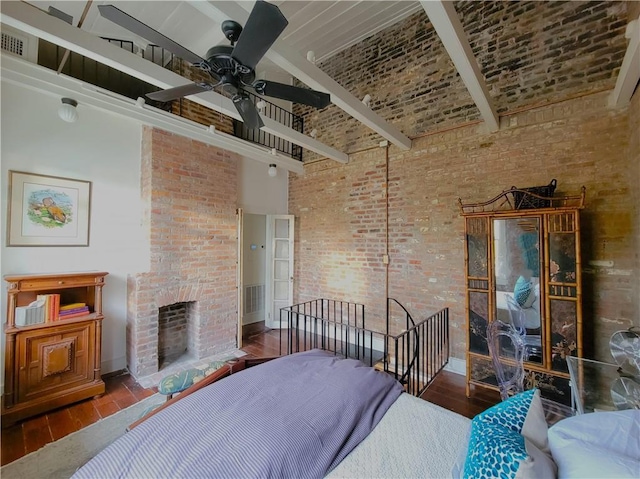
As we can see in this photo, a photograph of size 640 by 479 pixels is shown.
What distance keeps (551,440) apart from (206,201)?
3.97 m

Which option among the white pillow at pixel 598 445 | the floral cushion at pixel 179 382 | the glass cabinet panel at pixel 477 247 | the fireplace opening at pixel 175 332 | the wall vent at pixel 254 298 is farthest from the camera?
the wall vent at pixel 254 298

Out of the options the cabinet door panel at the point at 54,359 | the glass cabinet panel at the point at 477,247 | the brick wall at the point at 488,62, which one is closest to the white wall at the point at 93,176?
the cabinet door panel at the point at 54,359

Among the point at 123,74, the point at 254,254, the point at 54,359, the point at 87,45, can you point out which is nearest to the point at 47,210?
the point at 54,359

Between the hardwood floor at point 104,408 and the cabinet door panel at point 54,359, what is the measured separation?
25 cm

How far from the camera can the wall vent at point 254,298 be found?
522 cm

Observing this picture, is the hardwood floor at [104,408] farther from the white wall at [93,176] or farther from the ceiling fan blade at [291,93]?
the ceiling fan blade at [291,93]

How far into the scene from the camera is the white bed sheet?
1173 millimetres

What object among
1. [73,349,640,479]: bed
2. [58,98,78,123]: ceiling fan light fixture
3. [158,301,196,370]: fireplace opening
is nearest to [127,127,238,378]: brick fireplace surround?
[158,301,196,370]: fireplace opening

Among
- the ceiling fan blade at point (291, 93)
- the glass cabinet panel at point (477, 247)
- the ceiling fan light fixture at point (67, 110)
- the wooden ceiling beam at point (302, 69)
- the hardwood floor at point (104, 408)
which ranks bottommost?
the hardwood floor at point (104, 408)

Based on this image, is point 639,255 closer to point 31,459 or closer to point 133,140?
point 31,459

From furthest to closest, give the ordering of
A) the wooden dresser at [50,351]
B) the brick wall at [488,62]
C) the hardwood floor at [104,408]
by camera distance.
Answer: the brick wall at [488,62] → the wooden dresser at [50,351] → the hardwood floor at [104,408]

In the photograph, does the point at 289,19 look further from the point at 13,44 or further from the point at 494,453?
the point at 494,453

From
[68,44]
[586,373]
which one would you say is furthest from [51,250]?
[586,373]

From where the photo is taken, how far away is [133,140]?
3.37m
